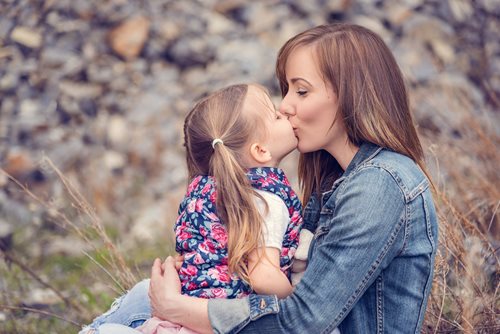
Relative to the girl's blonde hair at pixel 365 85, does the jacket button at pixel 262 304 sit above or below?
below

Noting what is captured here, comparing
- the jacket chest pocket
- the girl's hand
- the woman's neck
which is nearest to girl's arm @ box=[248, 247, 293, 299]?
the jacket chest pocket

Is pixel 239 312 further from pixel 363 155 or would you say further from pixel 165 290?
pixel 363 155

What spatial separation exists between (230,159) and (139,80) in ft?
16.8

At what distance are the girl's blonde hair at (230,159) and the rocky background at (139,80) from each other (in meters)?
3.12

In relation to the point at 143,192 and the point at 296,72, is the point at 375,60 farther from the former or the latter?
the point at 143,192

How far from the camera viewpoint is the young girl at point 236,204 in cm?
240

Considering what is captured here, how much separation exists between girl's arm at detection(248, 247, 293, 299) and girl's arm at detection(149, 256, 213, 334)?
193 mm

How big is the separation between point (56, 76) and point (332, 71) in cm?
527

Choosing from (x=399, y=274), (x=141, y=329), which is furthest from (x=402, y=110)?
(x=141, y=329)

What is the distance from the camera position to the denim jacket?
7.32 feet

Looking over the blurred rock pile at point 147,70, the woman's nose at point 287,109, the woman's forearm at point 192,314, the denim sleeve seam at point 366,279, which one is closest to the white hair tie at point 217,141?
the woman's nose at point 287,109

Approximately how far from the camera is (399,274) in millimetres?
2350

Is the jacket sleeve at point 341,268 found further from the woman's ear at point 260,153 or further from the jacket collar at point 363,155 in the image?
the woman's ear at point 260,153

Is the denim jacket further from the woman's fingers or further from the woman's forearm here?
the woman's fingers
